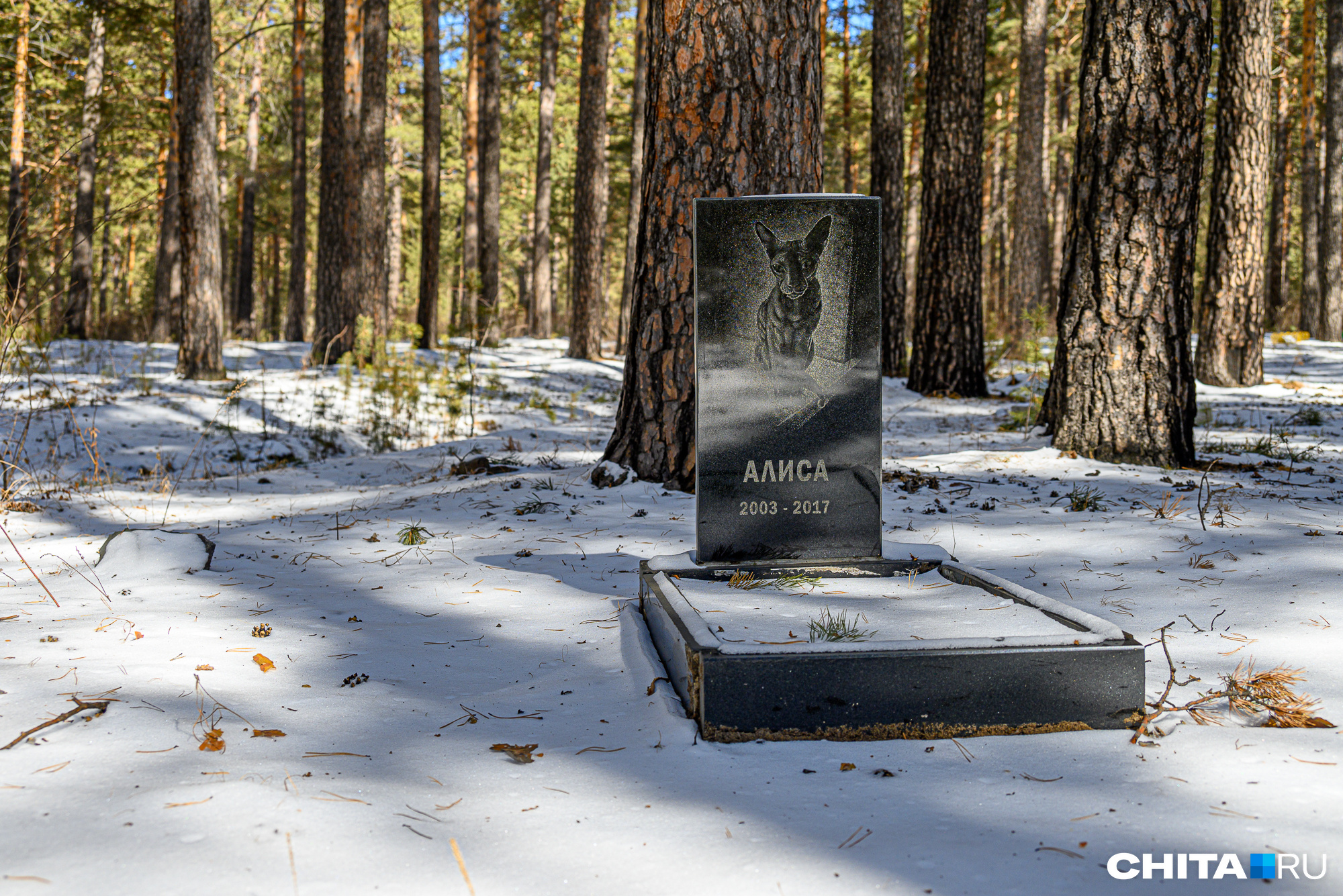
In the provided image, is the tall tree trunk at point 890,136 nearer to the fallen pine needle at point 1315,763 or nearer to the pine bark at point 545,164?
the pine bark at point 545,164

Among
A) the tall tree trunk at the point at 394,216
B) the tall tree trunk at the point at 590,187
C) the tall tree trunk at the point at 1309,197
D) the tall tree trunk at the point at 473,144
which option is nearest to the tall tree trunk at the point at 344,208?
the tall tree trunk at the point at 590,187

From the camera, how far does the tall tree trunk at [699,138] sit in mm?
4680

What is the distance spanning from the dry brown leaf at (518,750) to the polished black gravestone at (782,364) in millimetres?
1252

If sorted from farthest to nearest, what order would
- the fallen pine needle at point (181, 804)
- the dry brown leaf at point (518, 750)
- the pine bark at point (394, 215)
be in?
the pine bark at point (394, 215) → the dry brown leaf at point (518, 750) → the fallen pine needle at point (181, 804)

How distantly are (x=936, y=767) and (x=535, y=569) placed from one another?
223 centimetres

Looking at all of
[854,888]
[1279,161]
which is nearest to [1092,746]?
[854,888]

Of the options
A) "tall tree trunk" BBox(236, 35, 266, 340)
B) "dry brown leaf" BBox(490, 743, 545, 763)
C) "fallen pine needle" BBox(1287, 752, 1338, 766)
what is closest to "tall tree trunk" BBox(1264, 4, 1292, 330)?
"fallen pine needle" BBox(1287, 752, 1338, 766)

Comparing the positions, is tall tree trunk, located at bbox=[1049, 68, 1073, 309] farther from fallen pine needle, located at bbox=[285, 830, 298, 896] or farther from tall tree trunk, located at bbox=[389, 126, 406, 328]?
fallen pine needle, located at bbox=[285, 830, 298, 896]

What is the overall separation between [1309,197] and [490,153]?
19.7 meters

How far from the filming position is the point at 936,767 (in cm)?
214

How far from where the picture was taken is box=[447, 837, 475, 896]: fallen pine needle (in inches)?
62.8

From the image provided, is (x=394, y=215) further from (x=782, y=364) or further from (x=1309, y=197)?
(x=782, y=364)

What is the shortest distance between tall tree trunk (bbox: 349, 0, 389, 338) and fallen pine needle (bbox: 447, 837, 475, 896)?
41.5ft

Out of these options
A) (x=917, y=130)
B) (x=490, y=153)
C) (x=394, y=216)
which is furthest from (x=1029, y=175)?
(x=394, y=216)
